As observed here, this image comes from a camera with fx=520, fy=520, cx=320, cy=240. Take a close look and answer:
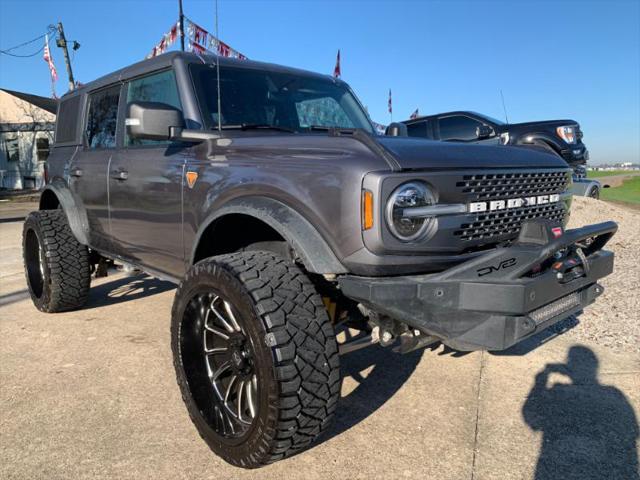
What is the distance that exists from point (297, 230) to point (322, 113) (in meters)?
1.60

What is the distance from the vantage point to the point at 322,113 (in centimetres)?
356

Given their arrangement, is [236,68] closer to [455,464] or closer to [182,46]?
[182,46]

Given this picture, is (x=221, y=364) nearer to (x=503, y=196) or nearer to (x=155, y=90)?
(x=503, y=196)

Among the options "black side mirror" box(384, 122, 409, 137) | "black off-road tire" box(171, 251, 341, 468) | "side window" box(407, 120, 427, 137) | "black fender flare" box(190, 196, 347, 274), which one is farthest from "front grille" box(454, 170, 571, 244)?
"side window" box(407, 120, 427, 137)

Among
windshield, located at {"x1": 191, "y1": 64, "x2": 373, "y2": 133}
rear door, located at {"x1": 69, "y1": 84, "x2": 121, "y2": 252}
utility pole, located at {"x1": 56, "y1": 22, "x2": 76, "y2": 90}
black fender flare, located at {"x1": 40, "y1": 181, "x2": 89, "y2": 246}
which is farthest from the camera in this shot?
A: utility pole, located at {"x1": 56, "y1": 22, "x2": 76, "y2": 90}

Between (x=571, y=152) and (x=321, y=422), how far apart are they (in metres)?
9.38

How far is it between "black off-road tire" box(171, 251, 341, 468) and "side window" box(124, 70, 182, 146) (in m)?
1.41

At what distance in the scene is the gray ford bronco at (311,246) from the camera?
6.70 ft

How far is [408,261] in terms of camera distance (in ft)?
6.78

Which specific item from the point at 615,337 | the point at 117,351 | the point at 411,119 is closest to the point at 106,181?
the point at 117,351

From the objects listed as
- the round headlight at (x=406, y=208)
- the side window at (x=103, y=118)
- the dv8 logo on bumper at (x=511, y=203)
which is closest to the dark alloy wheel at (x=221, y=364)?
the round headlight at (x=406, y=208)

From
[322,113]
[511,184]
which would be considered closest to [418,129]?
[322,113]

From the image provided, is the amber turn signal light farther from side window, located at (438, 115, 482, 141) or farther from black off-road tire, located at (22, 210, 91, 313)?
side window, located at (438, 115, 482, 141)

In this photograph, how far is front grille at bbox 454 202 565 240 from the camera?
2.21 metres
